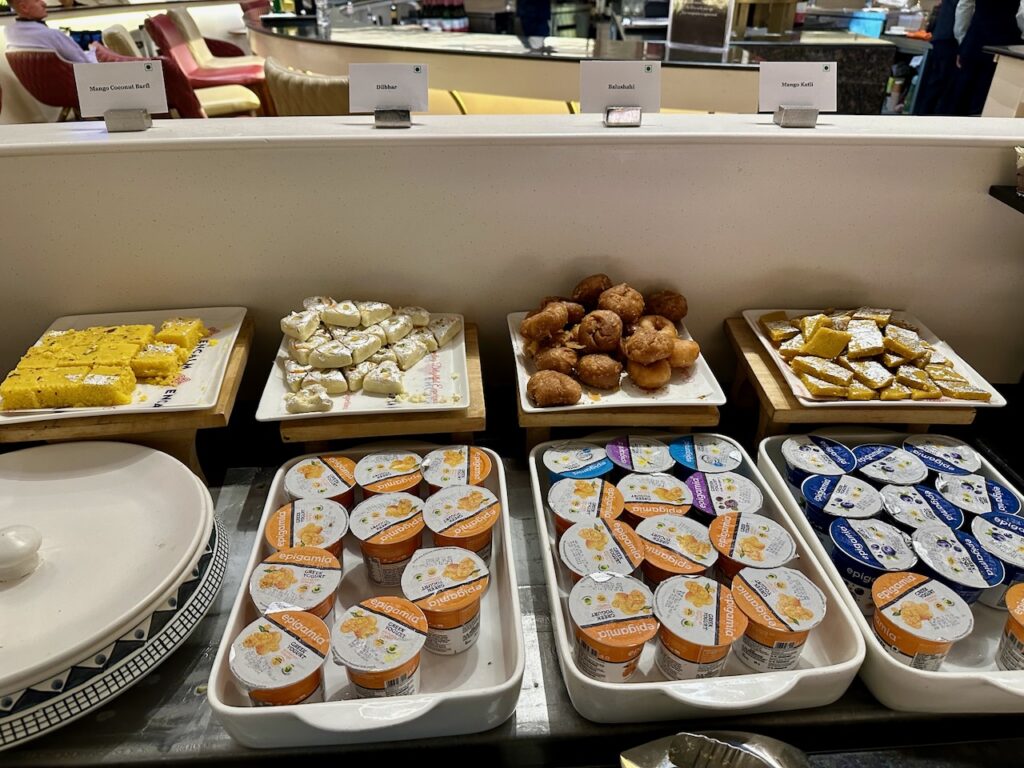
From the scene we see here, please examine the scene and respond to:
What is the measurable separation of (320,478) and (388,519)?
178 millimetres

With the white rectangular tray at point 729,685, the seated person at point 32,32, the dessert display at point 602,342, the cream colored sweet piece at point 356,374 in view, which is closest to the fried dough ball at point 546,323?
the dessert display at point 602,342

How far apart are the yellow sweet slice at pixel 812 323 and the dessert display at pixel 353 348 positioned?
29.1 inches

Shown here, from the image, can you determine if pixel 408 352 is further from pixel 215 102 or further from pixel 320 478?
pixel 215 102

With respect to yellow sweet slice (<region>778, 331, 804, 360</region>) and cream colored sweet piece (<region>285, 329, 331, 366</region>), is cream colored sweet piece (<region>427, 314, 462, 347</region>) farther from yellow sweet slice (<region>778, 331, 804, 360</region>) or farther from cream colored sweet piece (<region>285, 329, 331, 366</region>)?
yellow sweet slice (<region>778, 331, 804, 360</region>)

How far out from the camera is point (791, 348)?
1.45m

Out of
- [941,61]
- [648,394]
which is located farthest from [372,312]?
[941,61]

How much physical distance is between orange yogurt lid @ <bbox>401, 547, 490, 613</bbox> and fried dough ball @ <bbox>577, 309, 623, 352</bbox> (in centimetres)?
52

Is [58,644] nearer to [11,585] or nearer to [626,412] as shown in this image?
[11,585]

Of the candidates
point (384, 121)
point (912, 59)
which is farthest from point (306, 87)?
point (912, 59)

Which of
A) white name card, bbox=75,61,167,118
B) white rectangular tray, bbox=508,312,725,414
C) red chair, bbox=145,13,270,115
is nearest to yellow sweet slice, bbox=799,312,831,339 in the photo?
white rectangular tray, bbox=508,312,725,414

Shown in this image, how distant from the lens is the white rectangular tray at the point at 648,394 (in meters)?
1.33

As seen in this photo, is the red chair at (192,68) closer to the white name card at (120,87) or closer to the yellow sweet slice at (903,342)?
the white name card at (120,87)

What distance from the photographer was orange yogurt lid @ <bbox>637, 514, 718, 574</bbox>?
1.09 metres

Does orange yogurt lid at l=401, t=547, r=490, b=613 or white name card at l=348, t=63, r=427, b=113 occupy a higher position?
white name card at l=348, t=63, r=427, b=113
